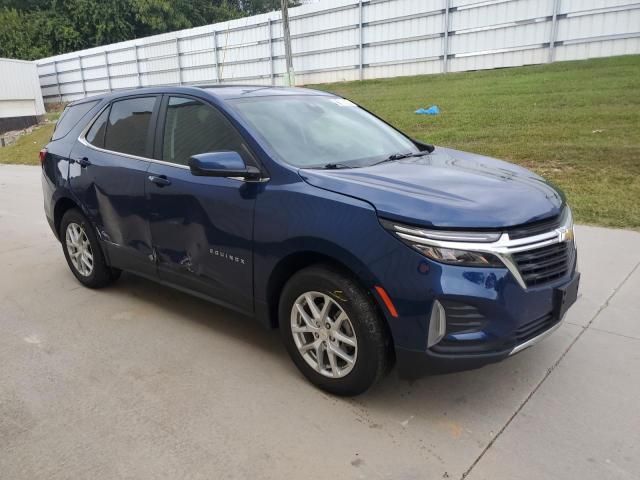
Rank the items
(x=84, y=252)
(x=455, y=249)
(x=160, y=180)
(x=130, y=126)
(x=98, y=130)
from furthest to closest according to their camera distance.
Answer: (x=84, y=252)
(x=98, y=130)
(x=130, y=126)
(x=160, y=180)
(x=455, y=249)

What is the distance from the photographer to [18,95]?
25.9 metres

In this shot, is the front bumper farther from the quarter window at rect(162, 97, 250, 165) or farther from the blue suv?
the quarter window at rect(162, 97, 250, 165)

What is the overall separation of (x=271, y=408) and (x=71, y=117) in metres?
3.51

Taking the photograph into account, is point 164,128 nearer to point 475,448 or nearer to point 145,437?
point 145,437

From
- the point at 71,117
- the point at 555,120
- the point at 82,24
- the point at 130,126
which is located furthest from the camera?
the point at 82,24

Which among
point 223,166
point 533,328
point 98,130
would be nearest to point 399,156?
point 223,166

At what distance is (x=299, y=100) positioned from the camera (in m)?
3.97

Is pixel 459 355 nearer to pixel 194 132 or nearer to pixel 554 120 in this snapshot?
pixel 194 132

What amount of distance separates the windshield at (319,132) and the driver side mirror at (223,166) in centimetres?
24

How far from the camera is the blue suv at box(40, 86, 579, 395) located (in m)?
2.58

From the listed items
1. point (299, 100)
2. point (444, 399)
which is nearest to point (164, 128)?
point (299, 100)

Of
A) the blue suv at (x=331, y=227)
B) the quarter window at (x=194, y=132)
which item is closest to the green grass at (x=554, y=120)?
the blue suv at (x=331, y=227)

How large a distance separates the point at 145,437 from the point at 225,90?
7.78 feet

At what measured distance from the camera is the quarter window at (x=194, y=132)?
3.47 meters
